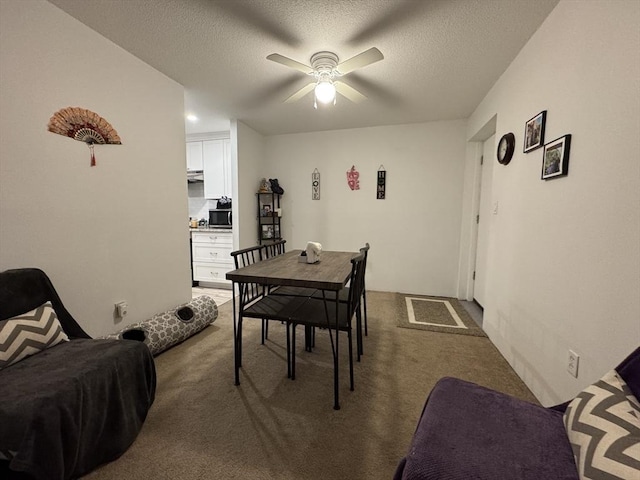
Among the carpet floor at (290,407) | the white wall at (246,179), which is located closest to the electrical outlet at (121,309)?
the carpet floor at (290,407)

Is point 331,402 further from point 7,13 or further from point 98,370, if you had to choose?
point 7,13

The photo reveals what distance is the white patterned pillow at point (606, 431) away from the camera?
26.2 inches

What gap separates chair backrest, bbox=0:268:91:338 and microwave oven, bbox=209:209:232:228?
9.08 ft

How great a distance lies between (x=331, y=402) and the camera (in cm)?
166

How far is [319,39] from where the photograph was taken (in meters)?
1.90

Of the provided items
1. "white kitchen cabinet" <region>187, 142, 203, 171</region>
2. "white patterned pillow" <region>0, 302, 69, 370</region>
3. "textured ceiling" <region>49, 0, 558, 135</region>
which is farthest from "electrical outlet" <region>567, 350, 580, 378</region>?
"white kitchen cabinet" <region>187, 142, 203, 171</region>

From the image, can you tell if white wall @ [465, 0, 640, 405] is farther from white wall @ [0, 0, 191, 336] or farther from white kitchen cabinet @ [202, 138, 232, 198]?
white kitchen cabinet @ [202, 138, 232, 198]

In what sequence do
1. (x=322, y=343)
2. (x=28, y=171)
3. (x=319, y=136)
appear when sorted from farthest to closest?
(x=319, y=136) → (x=322, y=343) → (x=28, y=171)

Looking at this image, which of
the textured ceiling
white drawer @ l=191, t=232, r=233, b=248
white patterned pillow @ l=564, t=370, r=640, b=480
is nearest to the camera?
white patterned pillow @ l=564, t=370, r=640, b=480

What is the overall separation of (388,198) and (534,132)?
6.91ft

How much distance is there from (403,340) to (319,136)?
2988mm

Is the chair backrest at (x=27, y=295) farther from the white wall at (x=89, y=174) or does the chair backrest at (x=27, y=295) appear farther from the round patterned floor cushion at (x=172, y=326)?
the round patterned floor cushion at (x=172, y=326)

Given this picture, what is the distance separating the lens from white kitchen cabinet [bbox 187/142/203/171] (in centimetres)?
427

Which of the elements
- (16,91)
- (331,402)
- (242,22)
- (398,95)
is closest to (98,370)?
(331,402)
